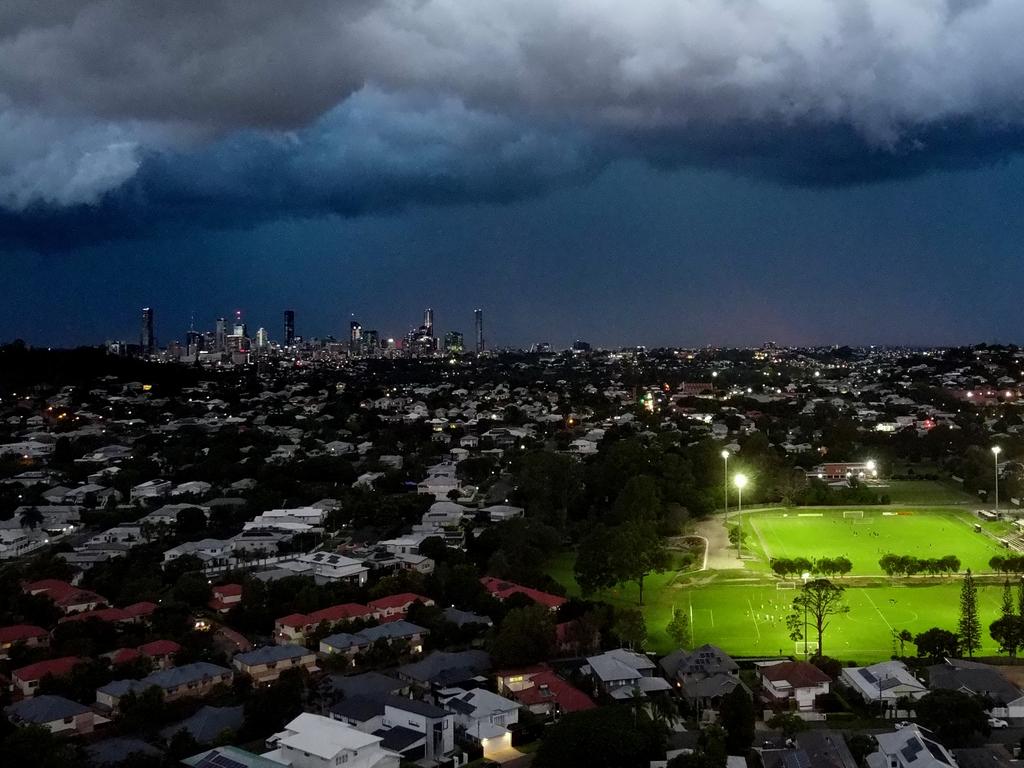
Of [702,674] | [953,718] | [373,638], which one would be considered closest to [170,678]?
[373,638]

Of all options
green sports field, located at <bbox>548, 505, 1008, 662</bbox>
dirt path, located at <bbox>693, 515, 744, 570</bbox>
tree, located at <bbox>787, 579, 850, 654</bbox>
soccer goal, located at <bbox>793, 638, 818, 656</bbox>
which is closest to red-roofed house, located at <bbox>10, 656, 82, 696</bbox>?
green sports field, located at <bbox>548, 505, 1008, 662</bbox>

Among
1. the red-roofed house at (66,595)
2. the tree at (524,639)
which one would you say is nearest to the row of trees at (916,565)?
the tree at (524,639)

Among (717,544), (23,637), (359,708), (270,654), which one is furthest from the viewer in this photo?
(717,544)

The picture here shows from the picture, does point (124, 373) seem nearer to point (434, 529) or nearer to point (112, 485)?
point (112, 485)

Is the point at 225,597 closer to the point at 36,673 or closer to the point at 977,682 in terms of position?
the point at 36,673

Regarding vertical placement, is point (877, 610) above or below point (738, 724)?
below

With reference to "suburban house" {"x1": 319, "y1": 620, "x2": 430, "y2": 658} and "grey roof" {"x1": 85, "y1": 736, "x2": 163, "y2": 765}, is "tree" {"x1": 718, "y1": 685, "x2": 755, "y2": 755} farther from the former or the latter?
"grey roof" {"x1": 85, "y1": 736, "x2": 163, "y2": 765}

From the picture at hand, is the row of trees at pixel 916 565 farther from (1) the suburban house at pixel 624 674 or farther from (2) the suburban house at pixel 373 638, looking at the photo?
(2) the suburban house at pixel 373 638
